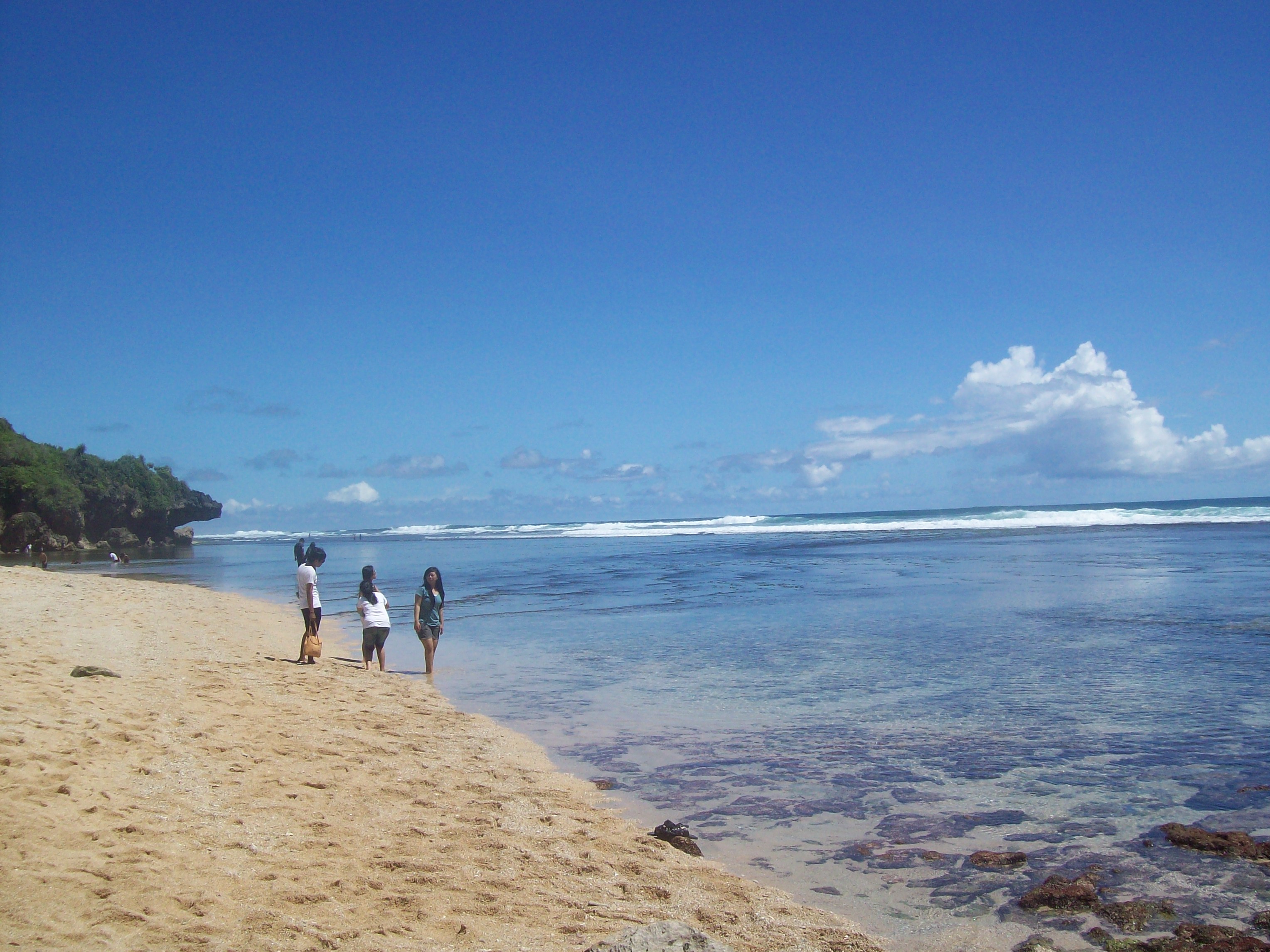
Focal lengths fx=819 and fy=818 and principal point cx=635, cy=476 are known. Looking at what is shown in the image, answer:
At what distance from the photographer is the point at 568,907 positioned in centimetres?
424

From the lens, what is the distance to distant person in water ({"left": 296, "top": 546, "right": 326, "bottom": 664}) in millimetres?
11734

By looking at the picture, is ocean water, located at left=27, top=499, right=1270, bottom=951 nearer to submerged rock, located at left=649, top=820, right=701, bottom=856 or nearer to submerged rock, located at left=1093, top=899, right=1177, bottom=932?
submerged rock, located at left=1093, top=899, right=1177, bottom=932

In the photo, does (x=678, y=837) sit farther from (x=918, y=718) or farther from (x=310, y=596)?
(x=310, y=596)

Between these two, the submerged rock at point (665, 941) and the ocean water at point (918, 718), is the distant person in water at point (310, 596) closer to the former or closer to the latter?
the ocean water at point (918, 718)

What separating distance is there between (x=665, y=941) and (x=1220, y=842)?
4.03 m

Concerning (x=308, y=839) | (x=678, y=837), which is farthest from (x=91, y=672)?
(x=678, y=837)

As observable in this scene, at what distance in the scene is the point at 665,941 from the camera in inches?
123

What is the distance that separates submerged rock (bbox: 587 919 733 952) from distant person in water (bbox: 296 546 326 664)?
9480 mm

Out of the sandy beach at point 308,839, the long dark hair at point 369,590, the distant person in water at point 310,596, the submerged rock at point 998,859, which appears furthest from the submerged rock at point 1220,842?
the distant person in water at point 310,596

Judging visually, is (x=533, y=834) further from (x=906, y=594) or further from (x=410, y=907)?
(x=906, y=594)

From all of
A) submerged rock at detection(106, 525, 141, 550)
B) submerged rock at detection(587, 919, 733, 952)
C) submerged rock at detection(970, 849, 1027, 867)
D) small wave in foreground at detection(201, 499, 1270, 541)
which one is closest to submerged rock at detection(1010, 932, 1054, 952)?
submerged rock at detection(970, 849, 1027, 867)

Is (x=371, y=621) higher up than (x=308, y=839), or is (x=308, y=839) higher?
(x=371, y=621)

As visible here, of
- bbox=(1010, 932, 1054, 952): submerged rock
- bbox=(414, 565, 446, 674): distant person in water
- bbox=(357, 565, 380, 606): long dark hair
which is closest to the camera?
bbox=(1010, 932, 1054, 952): submerged rock

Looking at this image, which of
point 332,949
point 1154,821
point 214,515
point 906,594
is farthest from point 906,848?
point 214,515
